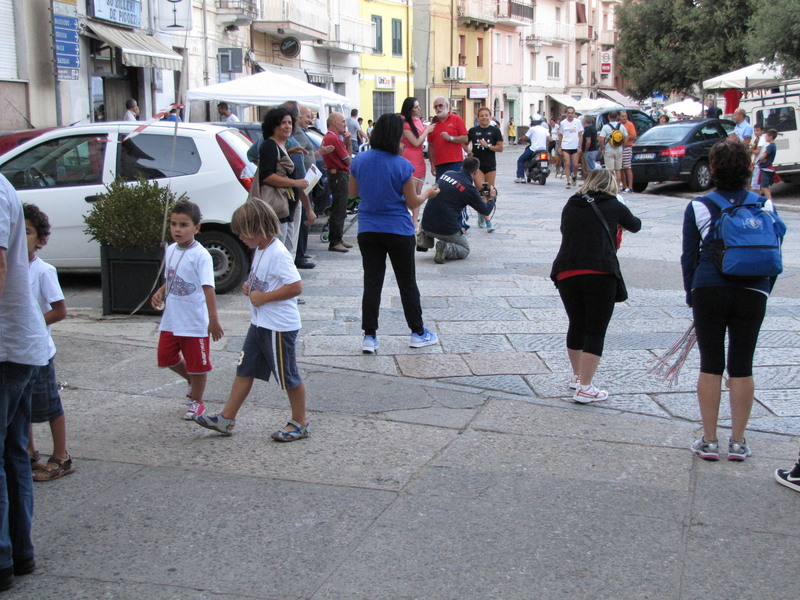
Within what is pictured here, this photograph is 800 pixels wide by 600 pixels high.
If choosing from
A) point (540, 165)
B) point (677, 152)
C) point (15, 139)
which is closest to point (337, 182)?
point (15, 139)

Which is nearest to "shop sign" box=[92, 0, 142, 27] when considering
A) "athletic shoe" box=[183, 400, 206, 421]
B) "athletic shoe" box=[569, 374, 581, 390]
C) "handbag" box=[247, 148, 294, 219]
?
"handbag" box=[247, 148, 294, 219]

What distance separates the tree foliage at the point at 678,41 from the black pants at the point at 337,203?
21.4 m

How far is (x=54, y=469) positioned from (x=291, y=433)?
1175 mm

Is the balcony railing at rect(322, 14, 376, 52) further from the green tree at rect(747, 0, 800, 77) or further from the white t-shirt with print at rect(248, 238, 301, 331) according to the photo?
the white t-shirt with print at rect(248, 238, 301, 331)

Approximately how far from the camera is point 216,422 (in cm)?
470

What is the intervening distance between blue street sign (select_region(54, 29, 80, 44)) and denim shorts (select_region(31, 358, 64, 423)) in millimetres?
14339

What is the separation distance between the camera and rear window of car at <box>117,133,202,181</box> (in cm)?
840

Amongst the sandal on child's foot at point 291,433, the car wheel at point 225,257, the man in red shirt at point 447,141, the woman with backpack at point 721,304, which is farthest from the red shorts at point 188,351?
the man in red shirt at point 447,141

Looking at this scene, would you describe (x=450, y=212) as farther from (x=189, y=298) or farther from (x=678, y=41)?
(x=678, y=41)

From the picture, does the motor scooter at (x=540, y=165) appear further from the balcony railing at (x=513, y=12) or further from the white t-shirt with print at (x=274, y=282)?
the balcony railing at (x=513, y=12)

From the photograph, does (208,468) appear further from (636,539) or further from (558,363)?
(558,363)

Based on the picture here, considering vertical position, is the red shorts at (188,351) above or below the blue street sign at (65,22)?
below

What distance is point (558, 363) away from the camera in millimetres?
6387

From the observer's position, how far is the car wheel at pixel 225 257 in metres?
8.42
